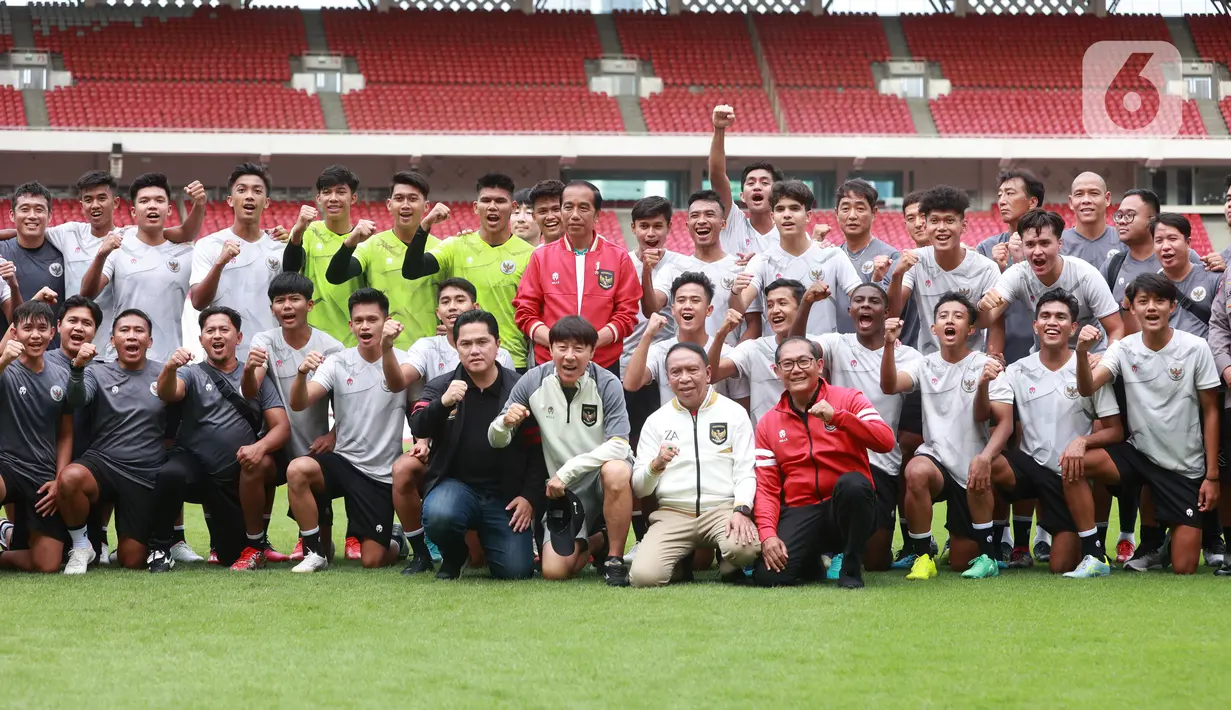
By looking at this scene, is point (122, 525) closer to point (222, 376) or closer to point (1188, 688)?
point (222, 376)

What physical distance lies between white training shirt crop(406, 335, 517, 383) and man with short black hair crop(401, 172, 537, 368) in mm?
Result: 348

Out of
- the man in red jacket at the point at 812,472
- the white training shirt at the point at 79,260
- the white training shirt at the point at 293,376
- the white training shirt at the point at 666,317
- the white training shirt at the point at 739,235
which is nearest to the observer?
the man in red jacket at the point at 812,472

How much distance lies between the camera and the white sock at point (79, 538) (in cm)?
697

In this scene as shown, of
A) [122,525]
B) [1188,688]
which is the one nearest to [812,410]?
[1188,688]

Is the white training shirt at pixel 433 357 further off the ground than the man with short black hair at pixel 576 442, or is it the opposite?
the white training shirt at pixel 433 357

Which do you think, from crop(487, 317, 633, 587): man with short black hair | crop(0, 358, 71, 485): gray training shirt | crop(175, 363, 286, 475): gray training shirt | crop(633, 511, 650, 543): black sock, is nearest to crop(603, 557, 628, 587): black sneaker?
crop(487, 317, 633, 587): man with short black hair

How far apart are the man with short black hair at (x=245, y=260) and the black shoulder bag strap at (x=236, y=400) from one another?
566 mm

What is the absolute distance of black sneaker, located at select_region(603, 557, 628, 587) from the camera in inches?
248

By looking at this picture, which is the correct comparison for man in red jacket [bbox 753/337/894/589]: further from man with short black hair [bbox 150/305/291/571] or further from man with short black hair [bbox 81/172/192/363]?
man with short black hair [bbox 81/172/192/363]

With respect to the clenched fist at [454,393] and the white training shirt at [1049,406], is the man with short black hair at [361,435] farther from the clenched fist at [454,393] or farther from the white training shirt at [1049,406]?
the white training shirt at [1049,406]

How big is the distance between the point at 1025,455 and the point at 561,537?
263 cm

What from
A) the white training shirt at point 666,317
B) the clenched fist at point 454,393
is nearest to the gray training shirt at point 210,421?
the clenched fist at point 454,393

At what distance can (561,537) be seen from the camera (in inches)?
258

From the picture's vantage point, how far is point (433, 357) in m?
7.42
